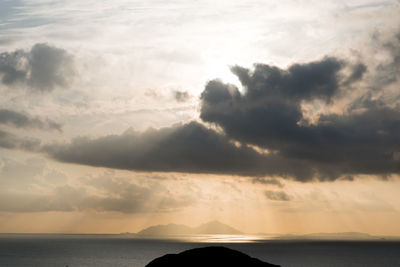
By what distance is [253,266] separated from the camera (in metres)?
53.5

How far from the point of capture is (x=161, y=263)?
179 feet

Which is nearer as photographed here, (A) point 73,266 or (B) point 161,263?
(B) point 161,263

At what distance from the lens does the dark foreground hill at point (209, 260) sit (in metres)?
54.0

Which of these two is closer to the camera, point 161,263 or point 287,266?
point 161,263

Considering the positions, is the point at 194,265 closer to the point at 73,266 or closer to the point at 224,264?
the point at 224,264

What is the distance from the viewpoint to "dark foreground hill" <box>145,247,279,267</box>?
54000 mm

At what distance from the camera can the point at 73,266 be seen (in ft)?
656

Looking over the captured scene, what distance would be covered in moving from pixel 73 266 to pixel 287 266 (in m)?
87.4

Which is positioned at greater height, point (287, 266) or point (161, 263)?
point (161, 263)

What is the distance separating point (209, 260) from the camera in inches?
2153

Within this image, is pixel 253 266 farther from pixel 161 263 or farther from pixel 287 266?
pixel 287 266

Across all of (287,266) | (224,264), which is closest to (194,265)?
(224,264)

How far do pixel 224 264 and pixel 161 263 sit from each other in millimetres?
7056

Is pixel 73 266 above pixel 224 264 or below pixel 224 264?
below
